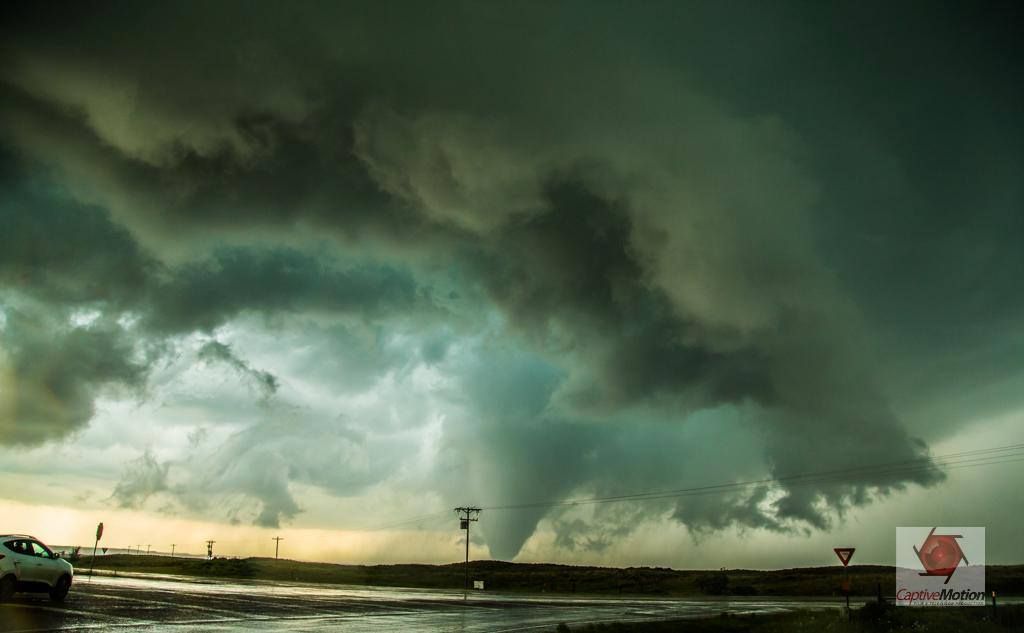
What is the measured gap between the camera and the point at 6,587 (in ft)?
80.0

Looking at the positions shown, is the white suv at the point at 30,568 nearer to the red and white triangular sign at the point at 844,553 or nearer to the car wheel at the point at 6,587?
the car wheel at the point at 6,587

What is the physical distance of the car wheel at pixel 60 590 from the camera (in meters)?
26.6

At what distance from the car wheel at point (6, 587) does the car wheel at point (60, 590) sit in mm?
1991

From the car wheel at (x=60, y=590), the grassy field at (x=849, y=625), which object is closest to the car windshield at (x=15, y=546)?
the car wheel at (x=60, y=590)

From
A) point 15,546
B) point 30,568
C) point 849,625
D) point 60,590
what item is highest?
point 15,546

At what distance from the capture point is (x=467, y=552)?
3905 inches

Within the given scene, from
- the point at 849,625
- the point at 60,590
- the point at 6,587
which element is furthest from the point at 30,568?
the point at 849,625

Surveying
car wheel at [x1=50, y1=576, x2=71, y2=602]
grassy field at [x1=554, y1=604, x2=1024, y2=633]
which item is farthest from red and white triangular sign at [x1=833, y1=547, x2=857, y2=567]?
car wheel at [x1=50, y1=576, x2=71, y2=602]

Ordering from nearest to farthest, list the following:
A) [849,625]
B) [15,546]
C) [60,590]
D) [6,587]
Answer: [6,587] → [15,546] → [60,590] → [849,625]

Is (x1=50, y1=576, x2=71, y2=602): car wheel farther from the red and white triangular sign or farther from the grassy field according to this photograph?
the red and white triangular sign

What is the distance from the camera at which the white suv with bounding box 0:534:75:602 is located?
80.1 feet

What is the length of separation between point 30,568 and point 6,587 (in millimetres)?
1023

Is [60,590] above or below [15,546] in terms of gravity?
below

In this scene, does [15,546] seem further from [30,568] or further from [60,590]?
[60,590]
